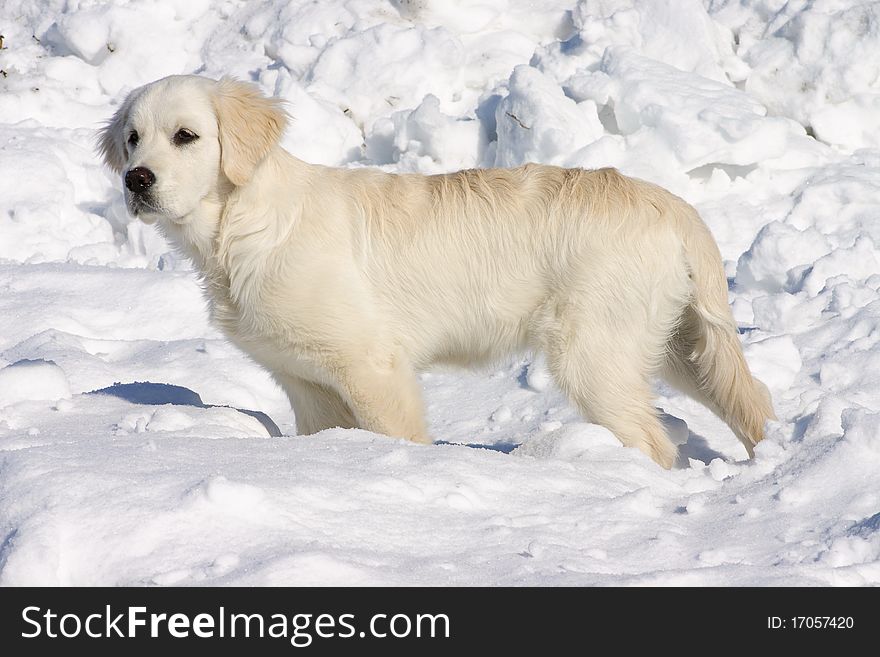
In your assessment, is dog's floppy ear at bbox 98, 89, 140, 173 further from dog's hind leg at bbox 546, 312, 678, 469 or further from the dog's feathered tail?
the dog's feathered tail

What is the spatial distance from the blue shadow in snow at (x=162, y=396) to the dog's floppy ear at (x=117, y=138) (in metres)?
0.95

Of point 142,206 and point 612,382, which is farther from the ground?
point 142,206

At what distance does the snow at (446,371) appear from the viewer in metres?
2.61

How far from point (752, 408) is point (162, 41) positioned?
6.75 metres

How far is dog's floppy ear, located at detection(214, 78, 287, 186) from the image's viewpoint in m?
3.99

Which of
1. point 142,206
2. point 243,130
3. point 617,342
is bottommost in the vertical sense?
point 617,342

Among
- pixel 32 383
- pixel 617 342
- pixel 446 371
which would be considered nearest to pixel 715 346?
pixel 617 342

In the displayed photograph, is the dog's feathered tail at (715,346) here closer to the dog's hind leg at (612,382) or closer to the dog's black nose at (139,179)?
the dog's hind leg at (612,382)

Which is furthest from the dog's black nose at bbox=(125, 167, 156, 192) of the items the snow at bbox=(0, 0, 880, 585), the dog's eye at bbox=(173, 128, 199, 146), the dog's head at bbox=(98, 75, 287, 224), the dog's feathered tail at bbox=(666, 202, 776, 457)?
the dog's feathered tail at bbox=(666, 202, 776, 457)

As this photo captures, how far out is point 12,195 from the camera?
24.9ft

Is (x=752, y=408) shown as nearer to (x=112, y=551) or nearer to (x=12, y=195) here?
(x=112, y=551)

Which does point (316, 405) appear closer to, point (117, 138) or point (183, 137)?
point (183, 137)

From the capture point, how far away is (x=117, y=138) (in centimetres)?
426

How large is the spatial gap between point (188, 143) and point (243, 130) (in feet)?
0.69
